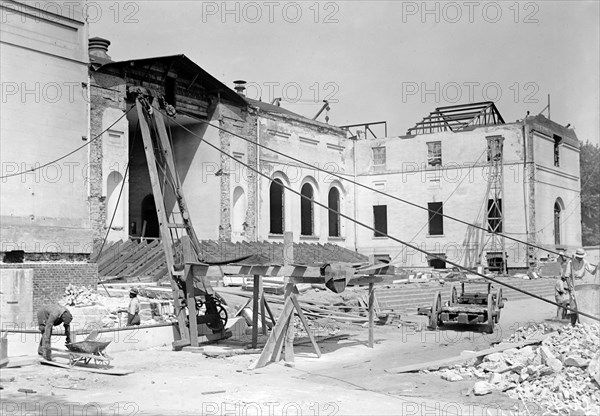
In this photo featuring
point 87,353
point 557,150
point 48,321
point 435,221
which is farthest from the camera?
point 557,150

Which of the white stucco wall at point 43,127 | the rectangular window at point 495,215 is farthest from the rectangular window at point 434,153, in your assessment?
the white stucco wall at point 43,127

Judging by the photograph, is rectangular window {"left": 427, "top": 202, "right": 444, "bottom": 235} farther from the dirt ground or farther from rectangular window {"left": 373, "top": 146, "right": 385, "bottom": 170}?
the dirt ground

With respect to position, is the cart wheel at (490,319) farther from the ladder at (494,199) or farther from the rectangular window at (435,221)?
the rectangular window at (435,221)

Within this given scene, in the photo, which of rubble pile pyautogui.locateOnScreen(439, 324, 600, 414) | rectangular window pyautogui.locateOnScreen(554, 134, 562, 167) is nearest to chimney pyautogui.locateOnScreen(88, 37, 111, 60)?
rubble pile pyautogui.locateOnScreen(439, 324, 600, 414)

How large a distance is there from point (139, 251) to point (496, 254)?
1795cm

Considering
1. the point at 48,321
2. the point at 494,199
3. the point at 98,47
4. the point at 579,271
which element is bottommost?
the point at 48,321

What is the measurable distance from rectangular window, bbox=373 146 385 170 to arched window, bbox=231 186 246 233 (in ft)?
30.9

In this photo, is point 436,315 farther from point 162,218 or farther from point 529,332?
point 162,218

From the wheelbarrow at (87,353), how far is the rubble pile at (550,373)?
5.73 meters

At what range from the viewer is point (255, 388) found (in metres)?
10.4

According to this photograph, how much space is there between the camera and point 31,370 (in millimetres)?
11750

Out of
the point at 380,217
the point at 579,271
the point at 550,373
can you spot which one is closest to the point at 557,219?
the point at 380,217

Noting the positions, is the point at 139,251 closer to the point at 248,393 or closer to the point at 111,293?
the point at 111,293

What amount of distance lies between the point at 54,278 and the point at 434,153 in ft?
77.2
